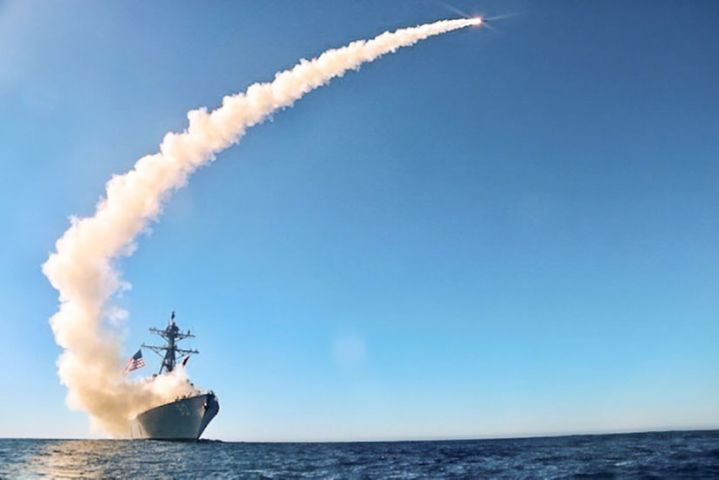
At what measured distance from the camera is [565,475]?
3222cm

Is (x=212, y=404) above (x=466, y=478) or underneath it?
above

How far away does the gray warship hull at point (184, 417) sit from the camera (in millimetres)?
105000

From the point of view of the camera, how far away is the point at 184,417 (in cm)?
10562

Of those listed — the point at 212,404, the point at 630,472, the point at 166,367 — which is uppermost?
the point at 166,367

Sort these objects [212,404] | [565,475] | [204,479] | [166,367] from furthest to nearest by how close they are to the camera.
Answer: [166,367] < [212,404] < [204,479] < [565,475]

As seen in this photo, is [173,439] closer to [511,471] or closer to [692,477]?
[511,471]

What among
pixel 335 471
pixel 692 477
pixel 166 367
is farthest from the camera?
pixel 166 367

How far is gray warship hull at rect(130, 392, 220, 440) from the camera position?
105000 millimetres

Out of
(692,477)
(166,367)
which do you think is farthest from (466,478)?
(166,367)

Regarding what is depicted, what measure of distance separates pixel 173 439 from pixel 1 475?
82000 mm

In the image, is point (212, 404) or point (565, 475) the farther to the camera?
point (212, 404)

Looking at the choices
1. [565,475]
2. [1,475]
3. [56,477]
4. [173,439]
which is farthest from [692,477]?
[173,439]

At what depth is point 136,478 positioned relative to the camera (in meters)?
34.7

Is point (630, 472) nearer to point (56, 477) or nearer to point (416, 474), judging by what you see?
point (416, 474)
